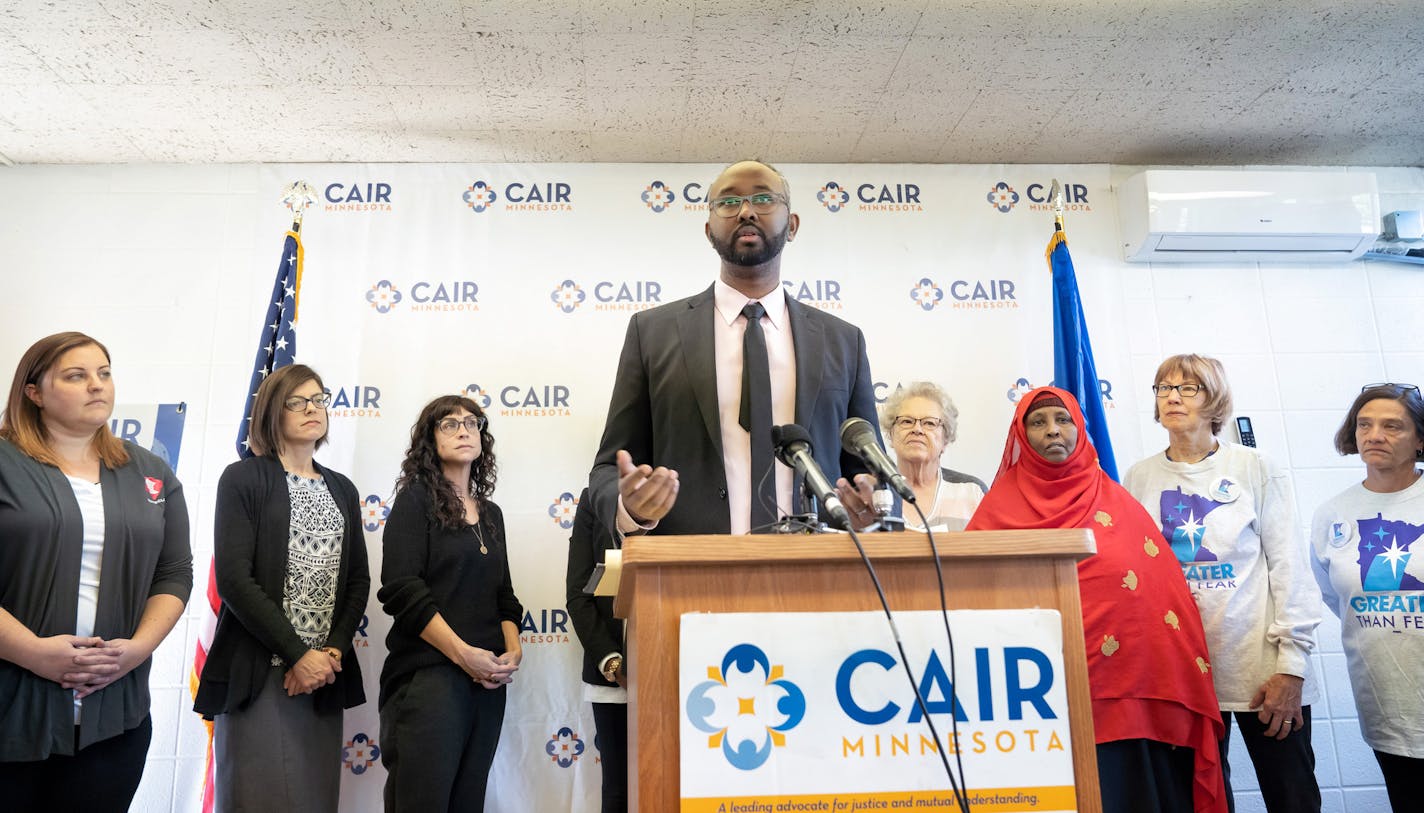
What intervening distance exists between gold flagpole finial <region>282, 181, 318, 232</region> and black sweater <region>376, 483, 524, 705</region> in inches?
59.7

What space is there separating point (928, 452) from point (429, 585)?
5.23 feet

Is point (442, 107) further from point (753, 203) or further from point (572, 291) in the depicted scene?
point (753, 203)

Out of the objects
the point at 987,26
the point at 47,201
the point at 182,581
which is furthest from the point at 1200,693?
the point at 47,201

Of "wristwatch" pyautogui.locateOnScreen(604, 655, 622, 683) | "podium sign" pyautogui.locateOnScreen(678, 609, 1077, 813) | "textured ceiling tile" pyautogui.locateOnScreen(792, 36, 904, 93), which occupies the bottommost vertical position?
"wristwatch" pyautogui.locateOnScreen(604, 655, 622, 683)

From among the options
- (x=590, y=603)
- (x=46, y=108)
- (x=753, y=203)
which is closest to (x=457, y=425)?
(x=590, y=603)

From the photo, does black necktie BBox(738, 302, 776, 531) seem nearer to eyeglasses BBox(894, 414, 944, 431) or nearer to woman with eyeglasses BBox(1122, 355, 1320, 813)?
eyeglasses BBox(894, 414, 944, 431)

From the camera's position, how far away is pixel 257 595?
250 centimetres

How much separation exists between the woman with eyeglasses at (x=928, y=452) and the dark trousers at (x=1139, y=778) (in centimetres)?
86

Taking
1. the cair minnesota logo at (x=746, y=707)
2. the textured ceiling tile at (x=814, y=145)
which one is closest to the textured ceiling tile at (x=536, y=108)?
the textured ceiling tile at (x=814, y=145)

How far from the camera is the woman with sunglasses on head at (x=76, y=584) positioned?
6.70 ft

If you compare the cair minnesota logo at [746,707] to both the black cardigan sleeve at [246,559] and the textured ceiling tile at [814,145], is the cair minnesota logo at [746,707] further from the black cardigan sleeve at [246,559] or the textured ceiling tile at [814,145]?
the textured ceiling tile at [814,145]

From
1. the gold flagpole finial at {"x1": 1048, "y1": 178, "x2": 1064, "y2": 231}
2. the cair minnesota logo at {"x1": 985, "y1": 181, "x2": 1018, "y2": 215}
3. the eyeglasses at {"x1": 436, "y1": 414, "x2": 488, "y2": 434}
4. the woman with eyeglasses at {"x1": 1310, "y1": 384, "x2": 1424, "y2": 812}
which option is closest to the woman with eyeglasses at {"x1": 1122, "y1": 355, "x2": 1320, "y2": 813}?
the woman with eyeglasses at {"x1": 1310, "y1": 384, "x2": 1424, "y2": 812}

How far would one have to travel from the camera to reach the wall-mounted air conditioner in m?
3.74

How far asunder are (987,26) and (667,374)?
79.8 inches
